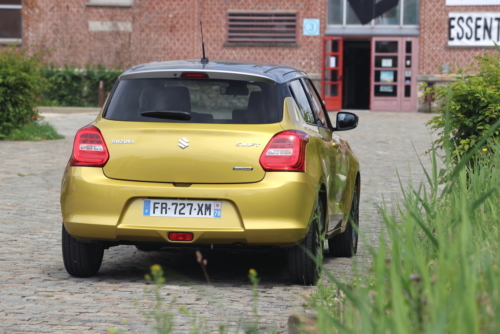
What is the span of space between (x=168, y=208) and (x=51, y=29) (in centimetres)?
3307

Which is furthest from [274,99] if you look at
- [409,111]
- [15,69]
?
[409,111]

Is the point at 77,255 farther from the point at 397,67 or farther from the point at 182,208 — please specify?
the point at 397,67

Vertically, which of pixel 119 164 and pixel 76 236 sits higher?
pixel 119 164

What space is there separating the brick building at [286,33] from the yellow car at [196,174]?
30206 mm

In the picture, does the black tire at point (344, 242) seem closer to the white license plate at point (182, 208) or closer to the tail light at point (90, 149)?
the white license plate at point (182, 208)

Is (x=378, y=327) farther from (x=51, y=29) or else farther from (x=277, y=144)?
(x=51, y=29)

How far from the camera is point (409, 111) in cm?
3634

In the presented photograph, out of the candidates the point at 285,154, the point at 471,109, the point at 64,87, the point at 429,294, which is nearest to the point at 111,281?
A: the point at 285,154

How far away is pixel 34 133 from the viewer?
20.4 m

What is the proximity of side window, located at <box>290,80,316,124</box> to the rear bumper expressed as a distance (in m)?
0.79

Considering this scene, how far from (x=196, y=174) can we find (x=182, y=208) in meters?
0.23

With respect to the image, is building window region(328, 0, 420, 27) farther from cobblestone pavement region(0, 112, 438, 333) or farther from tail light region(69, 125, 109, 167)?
tail light region(69, 125, 109, 167)

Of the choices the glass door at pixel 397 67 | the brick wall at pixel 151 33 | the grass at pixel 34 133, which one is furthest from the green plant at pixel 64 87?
the grass at pixel 34 133

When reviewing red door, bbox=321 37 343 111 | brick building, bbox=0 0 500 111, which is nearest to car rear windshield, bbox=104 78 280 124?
red door, bbox=321 37 343 111
